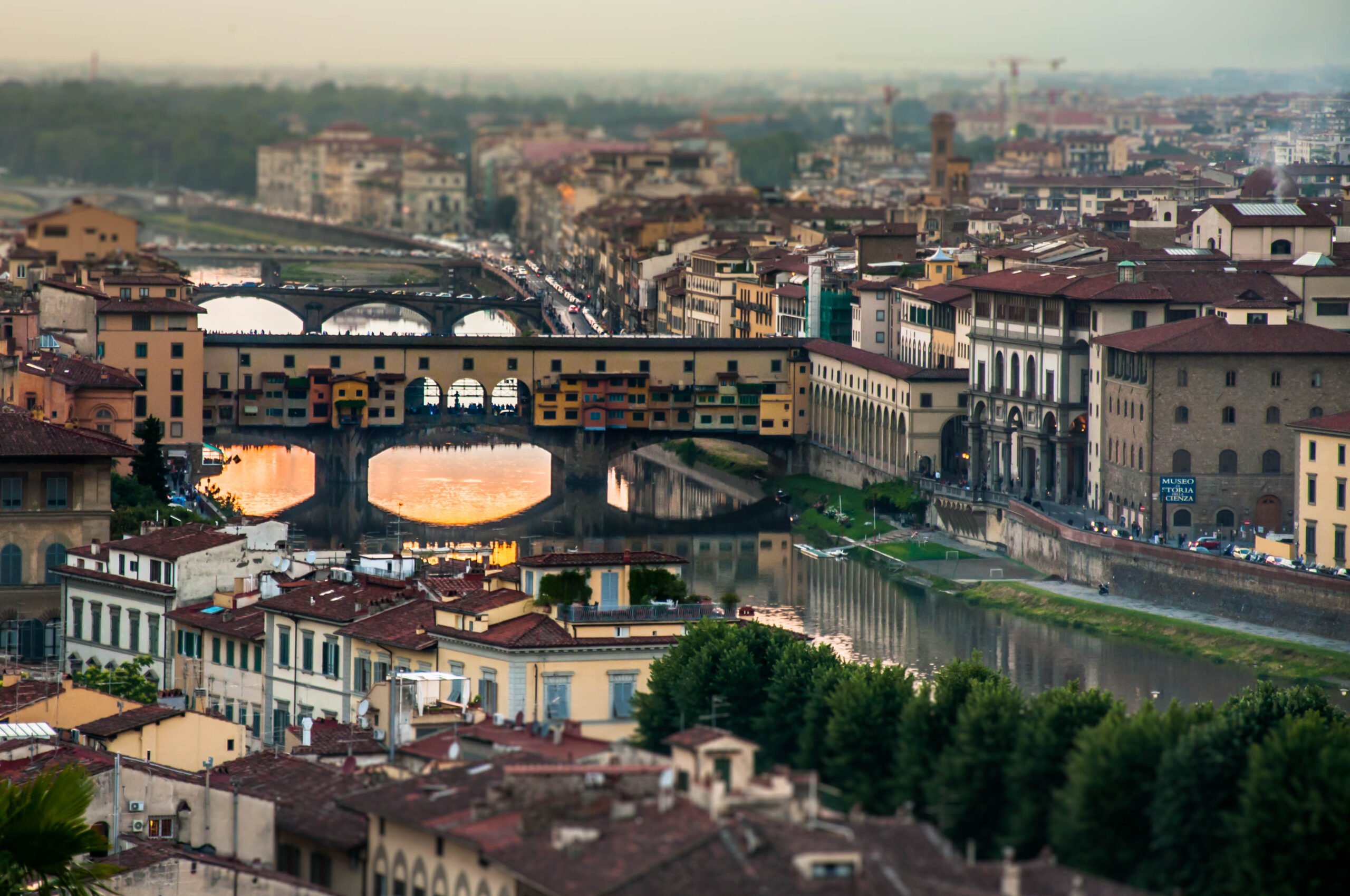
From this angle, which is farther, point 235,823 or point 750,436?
point 750,436

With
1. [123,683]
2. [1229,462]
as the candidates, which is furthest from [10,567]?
[1229,462]

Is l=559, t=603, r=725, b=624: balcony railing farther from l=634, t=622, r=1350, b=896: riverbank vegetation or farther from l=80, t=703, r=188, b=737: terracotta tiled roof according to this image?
l=80, t=703, r=188, b=737: terracotta tiled roof

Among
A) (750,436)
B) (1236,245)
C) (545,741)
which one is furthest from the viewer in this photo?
(750,436)

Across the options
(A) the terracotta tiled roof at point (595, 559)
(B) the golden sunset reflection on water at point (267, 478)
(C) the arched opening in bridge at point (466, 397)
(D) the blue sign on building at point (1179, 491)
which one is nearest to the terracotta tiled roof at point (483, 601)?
(A) the terracotta tiled roof at point (595, 559)

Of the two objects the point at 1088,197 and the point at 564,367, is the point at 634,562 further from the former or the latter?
the point at 1088,197

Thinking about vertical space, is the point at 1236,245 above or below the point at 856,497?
above

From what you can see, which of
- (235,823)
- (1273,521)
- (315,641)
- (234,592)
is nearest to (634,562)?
(315,641)
